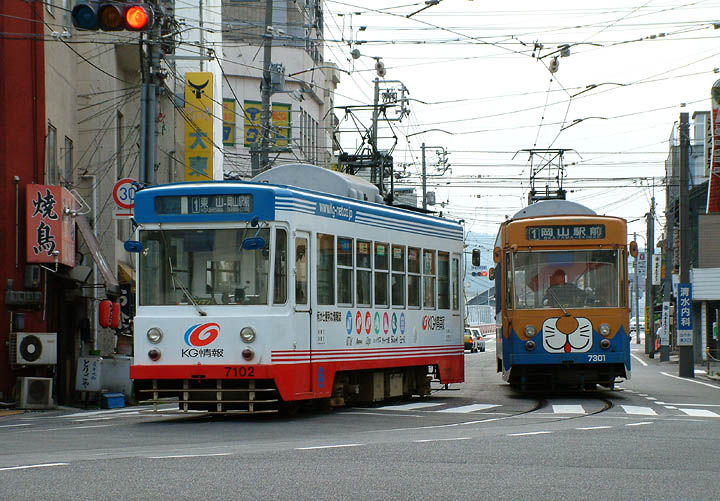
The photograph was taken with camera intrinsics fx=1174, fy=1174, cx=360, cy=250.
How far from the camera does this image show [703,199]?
191 feet

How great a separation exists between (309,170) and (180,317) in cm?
498

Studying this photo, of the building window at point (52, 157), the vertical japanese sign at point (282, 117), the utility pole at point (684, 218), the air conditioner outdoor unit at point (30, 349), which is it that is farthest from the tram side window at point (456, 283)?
the vertical japanese sign at point (282, 117)

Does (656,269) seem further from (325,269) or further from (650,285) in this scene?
(325,269)

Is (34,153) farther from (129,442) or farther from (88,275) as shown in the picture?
(129,442)

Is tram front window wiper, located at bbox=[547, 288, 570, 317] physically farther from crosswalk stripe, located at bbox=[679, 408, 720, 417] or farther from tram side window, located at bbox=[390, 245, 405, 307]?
tram side window, located at bbox=[390, 245, 405, 307]

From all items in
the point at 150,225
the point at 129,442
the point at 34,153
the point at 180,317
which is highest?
the point at 34,153

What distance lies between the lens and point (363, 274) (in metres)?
18.3

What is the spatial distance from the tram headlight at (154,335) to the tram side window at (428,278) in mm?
6268

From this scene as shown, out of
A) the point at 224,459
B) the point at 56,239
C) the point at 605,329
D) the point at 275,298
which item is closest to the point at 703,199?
the point at 605,329

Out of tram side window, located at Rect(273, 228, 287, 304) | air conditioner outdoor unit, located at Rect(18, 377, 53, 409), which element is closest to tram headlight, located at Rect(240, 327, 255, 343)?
tram side window, located at Rect(273, 228, 287, 304)

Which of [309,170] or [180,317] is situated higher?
[309,170]

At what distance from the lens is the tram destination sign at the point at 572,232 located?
72.2 feet

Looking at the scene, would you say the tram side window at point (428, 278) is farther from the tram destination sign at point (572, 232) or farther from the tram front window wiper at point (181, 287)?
the tram front window wiper at point (181, 287)

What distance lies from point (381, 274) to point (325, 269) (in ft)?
6.90
